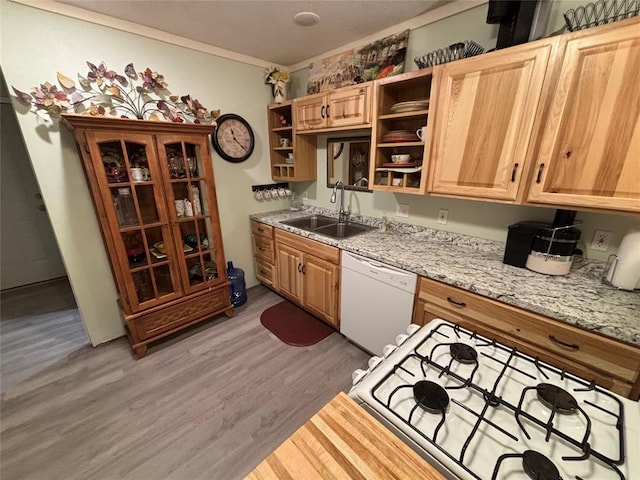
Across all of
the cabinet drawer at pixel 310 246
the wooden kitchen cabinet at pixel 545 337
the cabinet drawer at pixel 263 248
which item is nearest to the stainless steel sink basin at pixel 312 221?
the cabinet drawer at pixel 310 246

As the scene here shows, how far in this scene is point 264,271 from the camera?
9.89 ft

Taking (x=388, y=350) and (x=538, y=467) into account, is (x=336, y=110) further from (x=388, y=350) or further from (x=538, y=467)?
(x=538, y=467)

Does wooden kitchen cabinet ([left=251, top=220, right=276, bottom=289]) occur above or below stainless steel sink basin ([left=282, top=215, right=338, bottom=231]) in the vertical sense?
below

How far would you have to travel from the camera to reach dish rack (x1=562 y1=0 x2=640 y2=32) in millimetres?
1145

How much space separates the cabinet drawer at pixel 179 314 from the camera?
6.84 feet

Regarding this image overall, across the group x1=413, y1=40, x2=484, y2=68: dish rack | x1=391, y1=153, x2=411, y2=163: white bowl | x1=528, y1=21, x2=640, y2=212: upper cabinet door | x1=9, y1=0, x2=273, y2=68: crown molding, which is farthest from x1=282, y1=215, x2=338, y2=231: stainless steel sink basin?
x1=528, y1=21, x2=640, y2=212: upper cabinet door

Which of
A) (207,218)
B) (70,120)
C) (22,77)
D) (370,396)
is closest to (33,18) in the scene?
(22,77)

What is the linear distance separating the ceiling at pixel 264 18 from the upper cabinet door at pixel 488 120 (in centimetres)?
71

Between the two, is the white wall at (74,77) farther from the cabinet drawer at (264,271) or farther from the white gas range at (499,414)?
the white gas range at (499,414)

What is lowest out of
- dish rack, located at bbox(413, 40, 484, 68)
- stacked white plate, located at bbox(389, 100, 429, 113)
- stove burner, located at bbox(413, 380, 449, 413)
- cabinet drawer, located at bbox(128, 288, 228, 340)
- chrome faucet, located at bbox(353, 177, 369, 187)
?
cabinet drawer, located at bbox(128, 288, 228, 340)

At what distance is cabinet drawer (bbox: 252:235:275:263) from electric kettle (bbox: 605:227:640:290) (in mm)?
2475

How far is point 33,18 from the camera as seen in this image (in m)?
1.64

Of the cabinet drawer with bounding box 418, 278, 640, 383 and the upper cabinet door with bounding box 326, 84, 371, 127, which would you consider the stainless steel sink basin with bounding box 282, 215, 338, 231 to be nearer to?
the upper cabinet door with bounding box 326, 84, 371, 127

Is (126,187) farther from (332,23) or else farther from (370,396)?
(370,396)
